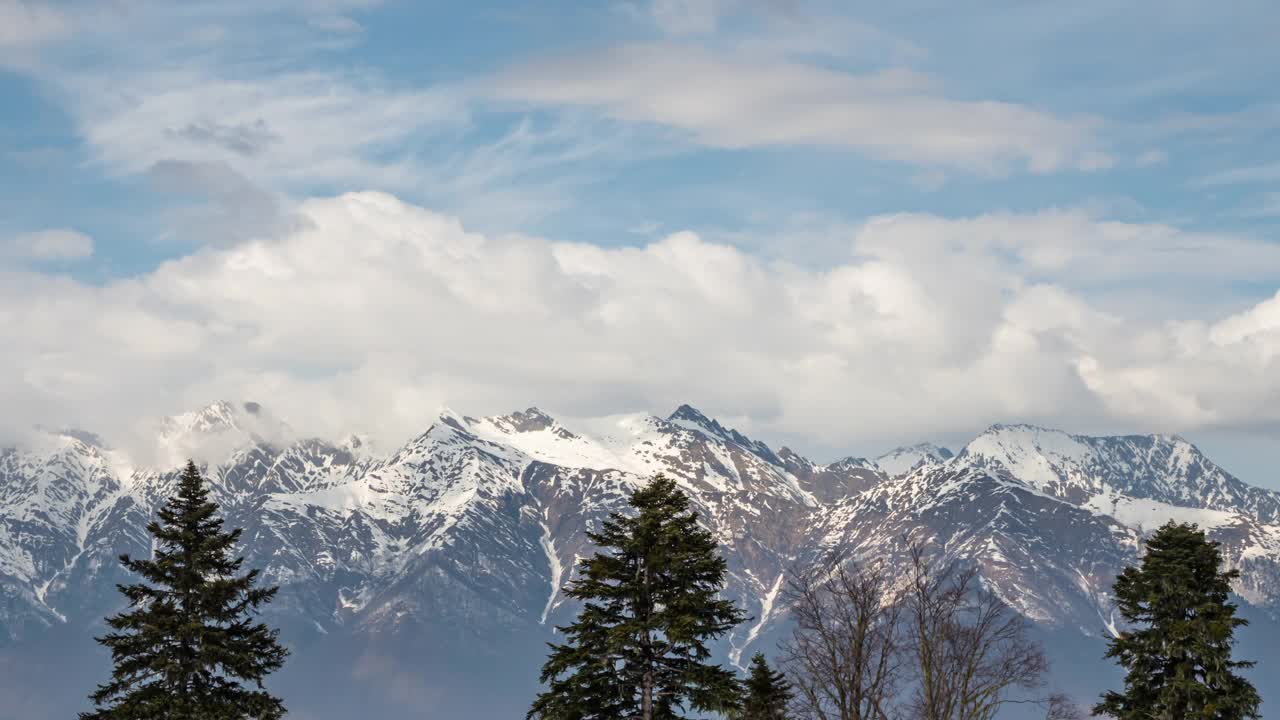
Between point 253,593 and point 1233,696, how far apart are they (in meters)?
47.4

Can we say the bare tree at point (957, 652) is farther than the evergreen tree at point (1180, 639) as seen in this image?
No

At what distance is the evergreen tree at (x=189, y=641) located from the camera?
2685 inches

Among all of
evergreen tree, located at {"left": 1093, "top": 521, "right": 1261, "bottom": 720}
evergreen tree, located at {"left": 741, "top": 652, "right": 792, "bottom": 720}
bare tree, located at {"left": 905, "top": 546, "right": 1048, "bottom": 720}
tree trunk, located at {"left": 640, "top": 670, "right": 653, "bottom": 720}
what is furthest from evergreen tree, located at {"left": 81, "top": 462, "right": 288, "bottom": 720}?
evergreen tree, located at {"left": 1093, "top": 521, "right": 1261, "bottom": 720}

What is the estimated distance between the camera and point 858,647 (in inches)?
2594

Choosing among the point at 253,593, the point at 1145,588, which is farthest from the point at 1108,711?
the point at 253,593

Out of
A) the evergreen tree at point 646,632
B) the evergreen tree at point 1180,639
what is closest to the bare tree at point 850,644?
the evergreen tree at point 646,632

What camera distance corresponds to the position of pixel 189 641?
6912 centimetres

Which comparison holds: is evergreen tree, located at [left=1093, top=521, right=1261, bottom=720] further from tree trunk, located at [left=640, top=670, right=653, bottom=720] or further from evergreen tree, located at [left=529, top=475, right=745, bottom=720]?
tree trunk, located at [left=640, top=670, right=653, bottom=720]

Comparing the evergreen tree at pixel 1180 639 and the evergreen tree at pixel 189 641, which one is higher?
the evergreen tree at pixel 1180 639

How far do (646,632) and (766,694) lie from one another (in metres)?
17.6

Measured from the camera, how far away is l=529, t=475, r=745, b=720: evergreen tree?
6806cm

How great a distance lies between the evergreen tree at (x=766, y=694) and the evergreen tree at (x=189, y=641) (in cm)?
2184

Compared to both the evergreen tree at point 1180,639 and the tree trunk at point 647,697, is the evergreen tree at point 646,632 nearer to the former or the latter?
the tree trunk at point 647,697

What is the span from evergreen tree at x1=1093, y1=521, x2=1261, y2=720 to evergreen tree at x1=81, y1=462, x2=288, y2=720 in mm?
41436
